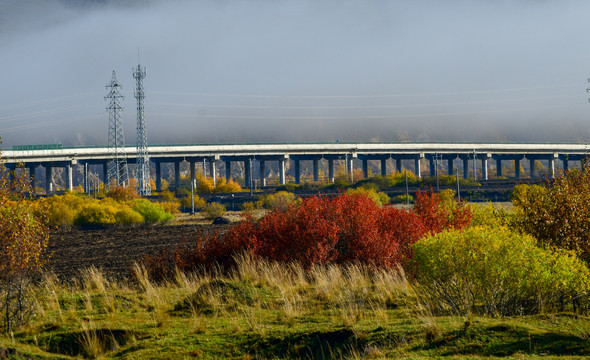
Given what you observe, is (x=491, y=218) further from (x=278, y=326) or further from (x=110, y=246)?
(x=110, y=246)

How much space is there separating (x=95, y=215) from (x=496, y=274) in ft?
170

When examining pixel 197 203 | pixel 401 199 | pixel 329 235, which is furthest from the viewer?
pixel 197 203

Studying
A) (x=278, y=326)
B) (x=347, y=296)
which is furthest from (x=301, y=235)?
(x=278, y=326)

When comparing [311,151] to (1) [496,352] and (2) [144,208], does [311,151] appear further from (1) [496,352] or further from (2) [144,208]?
(1) [496,352]

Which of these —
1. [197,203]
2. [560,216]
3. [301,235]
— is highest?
[560,216]

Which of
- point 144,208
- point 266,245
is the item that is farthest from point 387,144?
point 266,245

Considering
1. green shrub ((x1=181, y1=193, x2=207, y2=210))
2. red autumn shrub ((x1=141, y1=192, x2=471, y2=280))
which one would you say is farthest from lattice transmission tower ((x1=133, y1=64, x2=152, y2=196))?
red autumn shrub ((x1=141, y1=192, x2=471, y2=280))

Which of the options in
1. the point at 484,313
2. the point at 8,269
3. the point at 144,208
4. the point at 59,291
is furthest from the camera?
the point at 144,208

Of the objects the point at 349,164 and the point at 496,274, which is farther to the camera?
the point at 349,164

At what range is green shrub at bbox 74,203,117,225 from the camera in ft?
197

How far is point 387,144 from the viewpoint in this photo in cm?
14788

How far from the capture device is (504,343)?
10828mm

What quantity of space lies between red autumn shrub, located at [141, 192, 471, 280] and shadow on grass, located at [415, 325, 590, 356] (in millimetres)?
9882

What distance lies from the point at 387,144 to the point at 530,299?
133753mm
